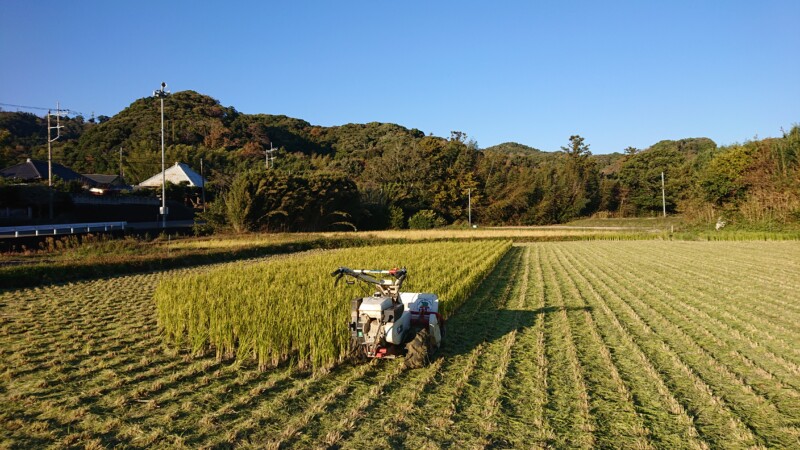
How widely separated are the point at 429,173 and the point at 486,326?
36.8 m

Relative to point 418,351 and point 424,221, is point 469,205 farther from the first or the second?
point 418,351

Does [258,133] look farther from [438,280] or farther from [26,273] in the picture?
[438,280]

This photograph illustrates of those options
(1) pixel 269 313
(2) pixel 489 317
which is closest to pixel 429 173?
(2) pixel 489 317

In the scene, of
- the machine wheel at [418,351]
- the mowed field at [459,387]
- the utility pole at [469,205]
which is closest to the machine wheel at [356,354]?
the mowed field at [459,387]

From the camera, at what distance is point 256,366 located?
4566 mm

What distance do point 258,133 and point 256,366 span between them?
189 ft

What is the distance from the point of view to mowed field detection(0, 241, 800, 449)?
10.1 ft

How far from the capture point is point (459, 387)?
3943 millimetres

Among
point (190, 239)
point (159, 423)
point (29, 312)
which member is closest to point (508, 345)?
point (159, 423)

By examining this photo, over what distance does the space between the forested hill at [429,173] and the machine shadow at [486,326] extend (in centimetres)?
1900

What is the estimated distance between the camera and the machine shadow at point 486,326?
17.1 feet

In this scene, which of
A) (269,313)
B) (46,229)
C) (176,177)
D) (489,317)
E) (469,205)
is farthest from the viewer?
(176,177)

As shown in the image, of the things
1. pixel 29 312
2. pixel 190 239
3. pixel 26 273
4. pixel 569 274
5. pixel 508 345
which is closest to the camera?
pixel 508 345

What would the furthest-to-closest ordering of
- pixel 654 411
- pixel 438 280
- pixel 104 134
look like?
1. pixel 104 134
2. pixel 438 280
3. pixel 654 411
